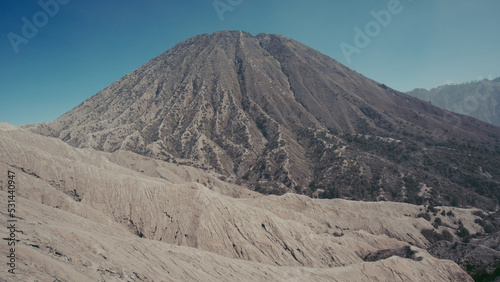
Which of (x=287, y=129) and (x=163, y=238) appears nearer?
(x=163, y=238)

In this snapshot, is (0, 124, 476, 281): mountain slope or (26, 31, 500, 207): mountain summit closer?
(0, 124, 476, 281): mountain slope

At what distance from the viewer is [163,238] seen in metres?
29.3

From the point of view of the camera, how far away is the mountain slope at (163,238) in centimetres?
1673

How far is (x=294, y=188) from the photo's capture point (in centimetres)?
8375

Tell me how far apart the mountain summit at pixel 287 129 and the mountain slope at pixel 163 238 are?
4930cm

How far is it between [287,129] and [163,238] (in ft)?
316

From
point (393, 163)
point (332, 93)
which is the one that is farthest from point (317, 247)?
point (332, 93)

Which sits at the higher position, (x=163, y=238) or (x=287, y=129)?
(x=287, y=129)

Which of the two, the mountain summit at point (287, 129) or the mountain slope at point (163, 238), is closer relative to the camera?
the mountain slope at point (163, 238)

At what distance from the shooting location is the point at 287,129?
120 metres

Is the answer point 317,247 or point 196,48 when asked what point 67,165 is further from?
point 196,48

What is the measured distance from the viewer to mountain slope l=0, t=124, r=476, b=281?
54.9 ft

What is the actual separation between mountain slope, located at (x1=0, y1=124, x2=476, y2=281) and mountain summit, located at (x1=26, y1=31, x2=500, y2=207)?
49300 millimetres

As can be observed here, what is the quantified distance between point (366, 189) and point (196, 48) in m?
163
